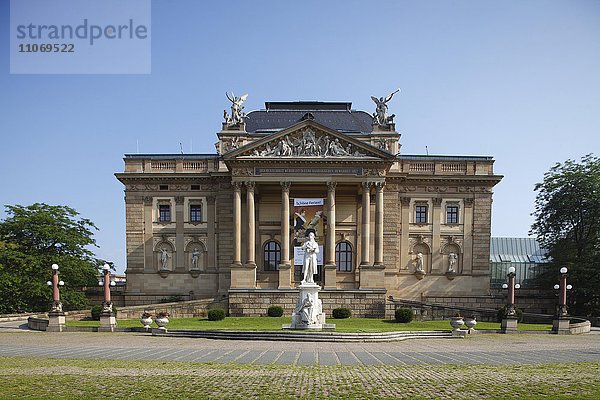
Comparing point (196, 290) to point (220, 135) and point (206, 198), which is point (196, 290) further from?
point (220, 135)

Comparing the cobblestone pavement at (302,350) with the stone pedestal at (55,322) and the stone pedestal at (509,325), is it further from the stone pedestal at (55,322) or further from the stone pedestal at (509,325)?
the stone pedestal at (509,325)

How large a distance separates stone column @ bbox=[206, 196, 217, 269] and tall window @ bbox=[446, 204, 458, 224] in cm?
2599

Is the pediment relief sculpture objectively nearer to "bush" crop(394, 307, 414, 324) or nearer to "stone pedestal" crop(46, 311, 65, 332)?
"bush" crop(394, 307, 414, 324)

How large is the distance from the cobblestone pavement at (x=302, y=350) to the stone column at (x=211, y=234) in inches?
970

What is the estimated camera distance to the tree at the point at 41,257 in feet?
160

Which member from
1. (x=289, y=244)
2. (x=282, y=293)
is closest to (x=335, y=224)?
(x=289, y=244)

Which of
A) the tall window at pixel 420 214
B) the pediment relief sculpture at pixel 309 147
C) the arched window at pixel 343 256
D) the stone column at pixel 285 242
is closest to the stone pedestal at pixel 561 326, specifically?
the tall window at pixel 420 214

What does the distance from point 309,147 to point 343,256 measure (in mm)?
12923

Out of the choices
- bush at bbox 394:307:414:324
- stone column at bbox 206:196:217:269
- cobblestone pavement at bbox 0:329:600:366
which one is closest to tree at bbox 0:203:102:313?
stone column at bbox 206:196:217:269

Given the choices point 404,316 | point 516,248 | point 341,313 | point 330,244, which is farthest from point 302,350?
point 516,248

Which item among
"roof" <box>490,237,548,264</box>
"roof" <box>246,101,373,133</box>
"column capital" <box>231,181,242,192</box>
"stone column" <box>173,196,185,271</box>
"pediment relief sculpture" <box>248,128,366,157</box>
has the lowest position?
"roof" <box>490,237,548,264</box>

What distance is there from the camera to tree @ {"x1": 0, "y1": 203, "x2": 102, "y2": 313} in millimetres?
48750

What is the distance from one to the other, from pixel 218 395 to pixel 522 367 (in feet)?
37.2

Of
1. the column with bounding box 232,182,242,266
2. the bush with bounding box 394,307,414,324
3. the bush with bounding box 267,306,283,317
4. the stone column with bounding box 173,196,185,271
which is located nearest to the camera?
the bush with bounding box 394,307,414,324
